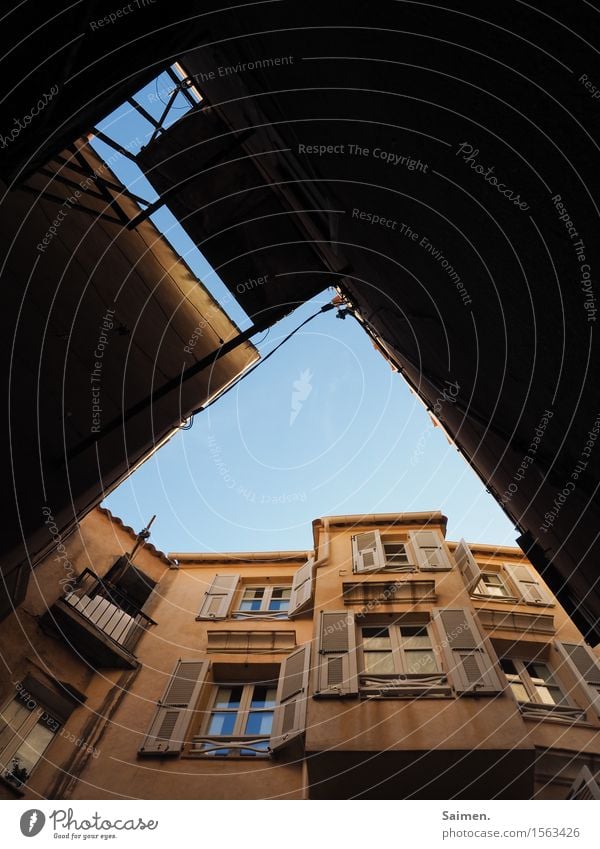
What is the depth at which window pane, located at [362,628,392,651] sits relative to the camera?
9367 mm

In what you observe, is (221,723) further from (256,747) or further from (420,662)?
(420,662)

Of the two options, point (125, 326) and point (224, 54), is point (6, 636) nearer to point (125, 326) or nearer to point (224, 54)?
point (125, 326)

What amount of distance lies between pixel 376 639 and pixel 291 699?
7.58 feet

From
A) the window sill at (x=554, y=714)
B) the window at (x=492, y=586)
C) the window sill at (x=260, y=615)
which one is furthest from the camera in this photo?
the window at (x=492, y=586)

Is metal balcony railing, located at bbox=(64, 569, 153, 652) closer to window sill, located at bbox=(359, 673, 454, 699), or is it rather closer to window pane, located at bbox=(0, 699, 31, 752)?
window pane, located at bbox=(0, 699, 31, 752)

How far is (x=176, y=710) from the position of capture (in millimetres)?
9164

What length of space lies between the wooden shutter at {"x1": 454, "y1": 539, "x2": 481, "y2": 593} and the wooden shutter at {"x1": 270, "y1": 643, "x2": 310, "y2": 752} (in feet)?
15.3

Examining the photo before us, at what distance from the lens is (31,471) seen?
206 inches

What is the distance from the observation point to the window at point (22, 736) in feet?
25.5

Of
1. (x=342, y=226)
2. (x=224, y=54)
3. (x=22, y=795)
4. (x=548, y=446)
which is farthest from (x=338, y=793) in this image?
(x=224, y=54)

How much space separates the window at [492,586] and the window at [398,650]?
3.17 metres

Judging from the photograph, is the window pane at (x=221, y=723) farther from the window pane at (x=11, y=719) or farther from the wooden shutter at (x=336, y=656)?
the window pane at (x=11, y=719)

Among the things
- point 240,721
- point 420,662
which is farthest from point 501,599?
point 240,721

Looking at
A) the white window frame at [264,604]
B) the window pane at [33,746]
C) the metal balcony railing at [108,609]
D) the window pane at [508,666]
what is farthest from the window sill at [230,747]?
the window pane at [508,666]
